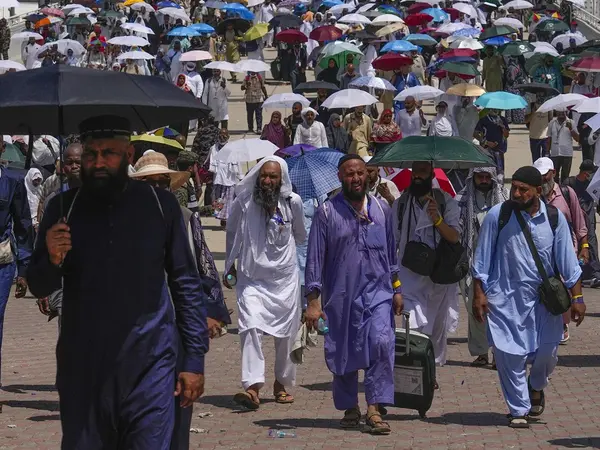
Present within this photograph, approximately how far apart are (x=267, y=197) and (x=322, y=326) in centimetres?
127

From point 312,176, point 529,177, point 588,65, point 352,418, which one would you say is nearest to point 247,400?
point 352,418

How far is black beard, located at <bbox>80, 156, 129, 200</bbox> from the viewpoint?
18.1 feet

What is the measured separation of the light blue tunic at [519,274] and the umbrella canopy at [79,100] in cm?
347

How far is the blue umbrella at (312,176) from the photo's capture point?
1230 cm

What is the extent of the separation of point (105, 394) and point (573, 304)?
4412 millimetres

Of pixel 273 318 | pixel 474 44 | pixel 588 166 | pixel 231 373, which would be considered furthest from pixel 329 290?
pixel 474 44

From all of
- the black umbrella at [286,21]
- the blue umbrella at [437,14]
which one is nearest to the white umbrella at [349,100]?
the black umbrella at [286,21]

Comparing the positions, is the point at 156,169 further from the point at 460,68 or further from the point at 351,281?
the point at 460,68

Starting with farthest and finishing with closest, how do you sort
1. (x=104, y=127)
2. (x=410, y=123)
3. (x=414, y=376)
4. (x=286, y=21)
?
(x=286, y=21) < (x=410, y=123) < (x=414, y=376) < (x=104, y=127)

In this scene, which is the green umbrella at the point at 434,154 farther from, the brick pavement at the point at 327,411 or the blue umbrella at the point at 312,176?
the brick pavement at the point at 327,411

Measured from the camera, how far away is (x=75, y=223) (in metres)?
5.56

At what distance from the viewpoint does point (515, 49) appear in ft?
98.6

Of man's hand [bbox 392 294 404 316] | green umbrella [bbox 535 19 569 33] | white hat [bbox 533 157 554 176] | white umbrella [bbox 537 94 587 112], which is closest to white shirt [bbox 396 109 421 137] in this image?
white umbrella [bbox 537 94 587 112]

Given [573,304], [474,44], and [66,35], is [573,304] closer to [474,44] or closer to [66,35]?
[474,44]
